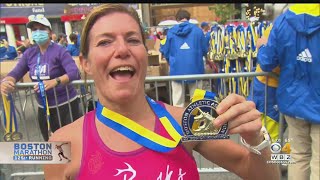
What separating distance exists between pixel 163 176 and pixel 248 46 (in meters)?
5.02

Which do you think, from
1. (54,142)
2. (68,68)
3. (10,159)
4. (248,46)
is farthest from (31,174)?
(248,46)

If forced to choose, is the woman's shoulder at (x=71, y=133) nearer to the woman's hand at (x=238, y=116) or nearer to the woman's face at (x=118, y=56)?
the woman's face at (x=118, y=56)

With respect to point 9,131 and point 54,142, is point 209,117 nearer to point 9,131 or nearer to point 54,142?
point 54,142

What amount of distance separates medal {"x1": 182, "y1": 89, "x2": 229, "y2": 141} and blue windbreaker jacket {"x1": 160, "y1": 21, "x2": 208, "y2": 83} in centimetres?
420

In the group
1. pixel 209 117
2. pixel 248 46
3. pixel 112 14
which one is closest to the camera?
pixel 209 117

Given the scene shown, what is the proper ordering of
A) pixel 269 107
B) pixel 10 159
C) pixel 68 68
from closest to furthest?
pixel 10 159 < pixel 269 107 < pixel 68 68

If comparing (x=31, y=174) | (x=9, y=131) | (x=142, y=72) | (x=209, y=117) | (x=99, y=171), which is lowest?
(x=31, y=174)

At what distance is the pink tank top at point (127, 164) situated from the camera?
1.20 meters

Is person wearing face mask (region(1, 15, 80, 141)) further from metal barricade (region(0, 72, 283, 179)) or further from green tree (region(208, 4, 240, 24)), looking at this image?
green tree (region(208, 4, 240, 24))

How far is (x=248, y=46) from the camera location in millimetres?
5891

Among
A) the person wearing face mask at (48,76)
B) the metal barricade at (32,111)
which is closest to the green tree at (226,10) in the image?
the metal barricade at (32,111)

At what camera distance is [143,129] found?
49.9 inches

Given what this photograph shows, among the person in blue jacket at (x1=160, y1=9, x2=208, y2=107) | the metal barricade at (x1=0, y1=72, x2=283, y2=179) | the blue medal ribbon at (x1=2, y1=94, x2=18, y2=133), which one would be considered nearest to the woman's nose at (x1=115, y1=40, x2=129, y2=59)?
the metal barricade at (x1=0, y1=72, x2=283, y2=179)

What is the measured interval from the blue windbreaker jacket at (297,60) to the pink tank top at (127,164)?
68.7 inches
